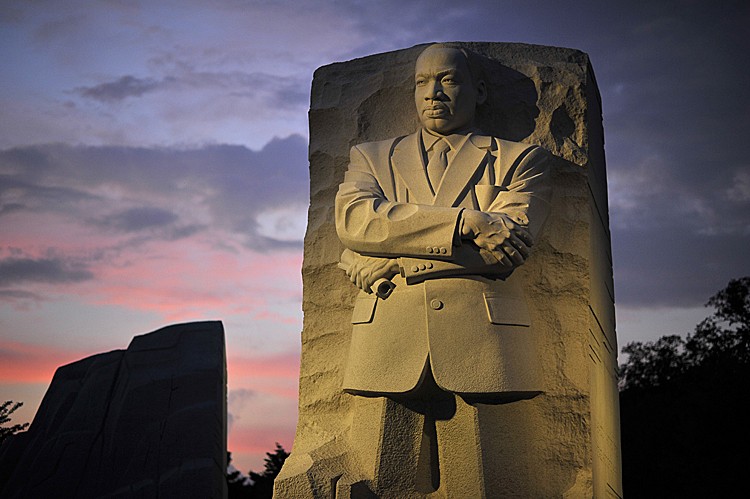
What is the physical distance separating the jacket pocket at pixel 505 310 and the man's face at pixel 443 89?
3.30 ft

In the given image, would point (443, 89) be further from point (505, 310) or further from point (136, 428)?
point (136, 428)

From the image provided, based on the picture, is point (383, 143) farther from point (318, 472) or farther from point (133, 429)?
point (133, 429)

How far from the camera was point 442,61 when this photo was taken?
17.8ft

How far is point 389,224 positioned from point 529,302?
1.07m

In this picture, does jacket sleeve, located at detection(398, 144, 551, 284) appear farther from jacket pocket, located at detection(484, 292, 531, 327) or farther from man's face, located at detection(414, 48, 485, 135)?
man's face, located at detection(414, 48, 485, 135)

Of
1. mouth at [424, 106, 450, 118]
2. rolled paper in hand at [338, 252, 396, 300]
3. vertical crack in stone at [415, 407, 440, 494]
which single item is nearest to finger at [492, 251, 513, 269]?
rolled paper in hand at [338, 252, 396, 300]

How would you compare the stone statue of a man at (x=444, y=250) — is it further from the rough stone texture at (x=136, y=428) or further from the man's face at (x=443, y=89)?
the rough stone texture at (x=136, y=428)

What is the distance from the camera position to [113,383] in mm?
9875

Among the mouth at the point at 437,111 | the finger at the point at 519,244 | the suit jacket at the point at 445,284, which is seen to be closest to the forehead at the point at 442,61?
the mouth at the point at 437,111

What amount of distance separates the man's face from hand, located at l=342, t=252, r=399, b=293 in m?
0.82

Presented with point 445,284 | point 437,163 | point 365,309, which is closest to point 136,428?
point 365,309

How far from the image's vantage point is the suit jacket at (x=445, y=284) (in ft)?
16.1

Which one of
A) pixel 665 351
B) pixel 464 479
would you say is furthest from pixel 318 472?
pixel 665 351

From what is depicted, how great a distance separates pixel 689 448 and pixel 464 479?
9.68 m
